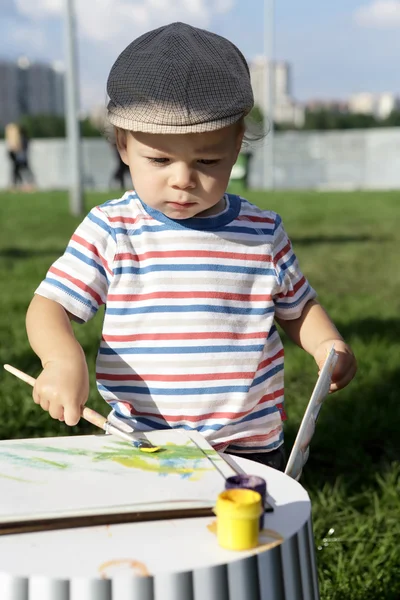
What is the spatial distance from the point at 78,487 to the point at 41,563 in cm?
20

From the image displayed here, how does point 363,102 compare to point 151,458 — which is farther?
point 363,102

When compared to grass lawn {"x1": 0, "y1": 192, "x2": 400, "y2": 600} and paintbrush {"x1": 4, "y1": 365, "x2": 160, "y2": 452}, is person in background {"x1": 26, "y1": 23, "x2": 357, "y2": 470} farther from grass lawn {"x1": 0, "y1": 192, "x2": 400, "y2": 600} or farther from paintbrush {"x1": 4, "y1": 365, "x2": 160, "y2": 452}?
grass lawn {"x1": 0, "y1": 192, "x2": 400, "y2": 600}

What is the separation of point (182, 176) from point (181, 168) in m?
0.01

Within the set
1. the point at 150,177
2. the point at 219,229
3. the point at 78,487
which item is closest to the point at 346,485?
the point at 219,229

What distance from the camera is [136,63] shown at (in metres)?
1.54

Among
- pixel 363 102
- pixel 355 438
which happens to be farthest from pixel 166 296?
pixel 363 102

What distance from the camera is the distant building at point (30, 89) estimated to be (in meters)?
61.9

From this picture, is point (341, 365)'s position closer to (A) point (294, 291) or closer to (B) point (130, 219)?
(A) point (294, 291)

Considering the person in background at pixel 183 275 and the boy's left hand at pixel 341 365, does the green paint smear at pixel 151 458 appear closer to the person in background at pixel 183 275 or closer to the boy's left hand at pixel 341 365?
the person in background at pixel 183 275

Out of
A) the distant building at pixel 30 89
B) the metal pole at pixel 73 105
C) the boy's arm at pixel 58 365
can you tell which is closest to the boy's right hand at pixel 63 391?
the boy's arm at pixel 58 365

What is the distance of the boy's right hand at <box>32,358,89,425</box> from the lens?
1371 millimetres

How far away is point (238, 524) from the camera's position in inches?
38.5

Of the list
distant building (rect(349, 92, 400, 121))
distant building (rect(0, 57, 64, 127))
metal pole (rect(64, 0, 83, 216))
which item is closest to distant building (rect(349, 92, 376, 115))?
distant building (rect(349, 92, 400, 121))

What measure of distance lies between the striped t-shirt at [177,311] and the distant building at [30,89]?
61825 millimetres
